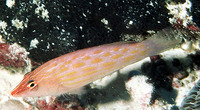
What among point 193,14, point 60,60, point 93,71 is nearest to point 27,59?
point 60,60

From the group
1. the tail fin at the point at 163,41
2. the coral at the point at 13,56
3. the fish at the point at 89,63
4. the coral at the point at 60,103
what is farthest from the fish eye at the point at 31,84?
the tail fin at the point at 163,41

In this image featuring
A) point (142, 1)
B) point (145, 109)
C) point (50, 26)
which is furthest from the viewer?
point (145, 109)

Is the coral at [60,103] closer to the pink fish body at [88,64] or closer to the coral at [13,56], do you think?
the pink fish body at [88,64]

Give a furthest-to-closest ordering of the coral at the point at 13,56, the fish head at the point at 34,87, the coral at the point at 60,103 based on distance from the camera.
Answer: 1. the coral at the point at 13,56
2. the coral at the point at 60,103
3. the fish head at the point at 34,87

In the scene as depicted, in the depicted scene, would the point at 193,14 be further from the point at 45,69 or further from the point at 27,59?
the point at 27,59

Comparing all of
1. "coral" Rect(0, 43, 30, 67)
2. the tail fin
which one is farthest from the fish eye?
the tail fin

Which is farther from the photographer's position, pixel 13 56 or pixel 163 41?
pixel 13 56

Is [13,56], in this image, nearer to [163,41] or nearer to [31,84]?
[31,84]

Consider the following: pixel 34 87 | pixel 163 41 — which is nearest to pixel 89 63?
pixel 34 87
